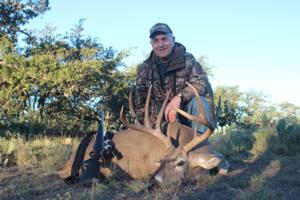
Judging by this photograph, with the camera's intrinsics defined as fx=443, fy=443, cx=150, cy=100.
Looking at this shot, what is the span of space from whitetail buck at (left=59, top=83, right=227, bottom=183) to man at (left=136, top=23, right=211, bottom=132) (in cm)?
62

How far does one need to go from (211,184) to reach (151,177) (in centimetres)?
58

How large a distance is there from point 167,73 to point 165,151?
1360mm

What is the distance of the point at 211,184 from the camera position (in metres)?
3.59

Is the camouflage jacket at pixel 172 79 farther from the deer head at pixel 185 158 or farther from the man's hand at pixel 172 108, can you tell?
the deer head at pixel 185 158

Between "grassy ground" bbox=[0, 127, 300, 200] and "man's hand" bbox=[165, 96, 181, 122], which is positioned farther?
"man's hand" bbox=[165, 96, 181, 122]

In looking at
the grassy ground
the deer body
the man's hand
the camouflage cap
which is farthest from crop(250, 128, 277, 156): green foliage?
the camouflage cap

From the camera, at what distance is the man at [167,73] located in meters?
4.96

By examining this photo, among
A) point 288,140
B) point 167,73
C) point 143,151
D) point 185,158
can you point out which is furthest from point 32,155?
point 288,140

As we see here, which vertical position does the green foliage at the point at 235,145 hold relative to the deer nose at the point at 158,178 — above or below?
above

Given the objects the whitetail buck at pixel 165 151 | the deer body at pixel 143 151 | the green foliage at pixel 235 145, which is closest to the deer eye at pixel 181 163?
the whitetail buck at pixel 165 151

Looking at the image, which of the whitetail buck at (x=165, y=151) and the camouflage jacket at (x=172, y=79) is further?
the camouflage jacket at (x=172, y=79)

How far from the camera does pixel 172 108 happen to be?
4.53 m

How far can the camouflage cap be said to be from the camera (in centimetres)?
511

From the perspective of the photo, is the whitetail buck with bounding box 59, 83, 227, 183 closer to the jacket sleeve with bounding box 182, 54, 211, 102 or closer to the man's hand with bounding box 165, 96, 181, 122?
the man's hand with bounding box 165, 96, 181, 122
